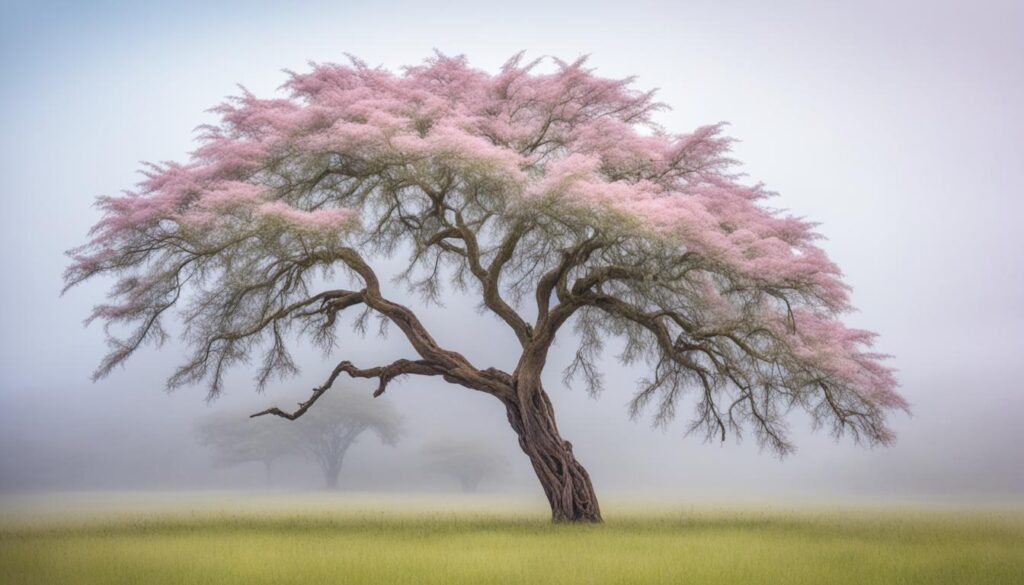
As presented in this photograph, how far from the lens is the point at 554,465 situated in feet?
49.6

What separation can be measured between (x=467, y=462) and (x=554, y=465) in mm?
18253

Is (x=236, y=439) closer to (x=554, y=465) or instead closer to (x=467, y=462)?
(x=467, y=462)

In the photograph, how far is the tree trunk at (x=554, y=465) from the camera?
589 inches

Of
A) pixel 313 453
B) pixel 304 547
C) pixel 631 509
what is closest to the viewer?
pixel 304 547

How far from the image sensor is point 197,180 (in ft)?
48.4

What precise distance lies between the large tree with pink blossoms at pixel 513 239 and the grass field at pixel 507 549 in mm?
1731

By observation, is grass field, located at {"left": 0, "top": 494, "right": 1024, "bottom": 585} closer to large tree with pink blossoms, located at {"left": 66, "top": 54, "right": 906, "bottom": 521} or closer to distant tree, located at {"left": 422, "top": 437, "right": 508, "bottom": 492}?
large tree with pink blossoms, located at {"left": 66, "top": 54, "right": 906, "bottom": 521}

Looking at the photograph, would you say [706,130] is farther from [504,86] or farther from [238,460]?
[238,460]

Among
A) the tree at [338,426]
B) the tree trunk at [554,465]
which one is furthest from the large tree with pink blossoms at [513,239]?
the tree at [338,426]

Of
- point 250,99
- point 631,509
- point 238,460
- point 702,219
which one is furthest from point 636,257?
point 238,460

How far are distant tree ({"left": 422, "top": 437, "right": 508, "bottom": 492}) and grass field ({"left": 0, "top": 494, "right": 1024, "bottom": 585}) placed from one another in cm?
1559

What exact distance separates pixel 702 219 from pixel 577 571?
5.13 metres

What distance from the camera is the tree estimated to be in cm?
3167

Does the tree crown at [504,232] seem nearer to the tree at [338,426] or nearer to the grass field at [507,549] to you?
the grass field at [507,549]
